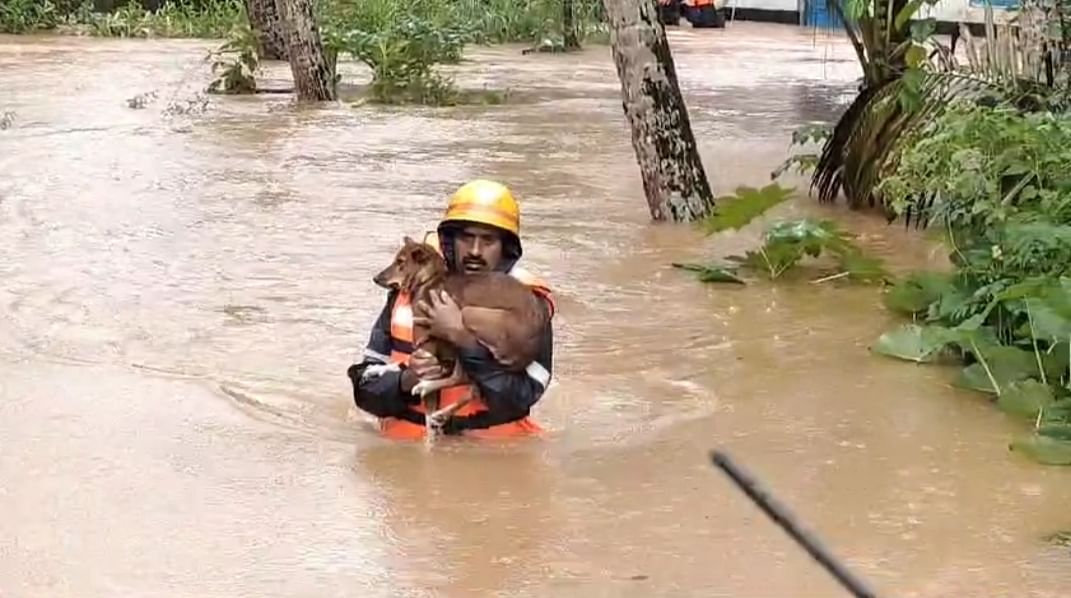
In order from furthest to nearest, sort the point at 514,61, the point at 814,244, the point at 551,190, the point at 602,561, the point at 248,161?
the point at 514,61 < the point at 248,161 < the point at 551,190 < the point at 814,244 < the point at 602,561

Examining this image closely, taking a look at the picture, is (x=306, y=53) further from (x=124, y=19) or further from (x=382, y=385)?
(x=124, y=19)

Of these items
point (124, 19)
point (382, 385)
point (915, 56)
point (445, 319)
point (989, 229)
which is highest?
point (915, 56)

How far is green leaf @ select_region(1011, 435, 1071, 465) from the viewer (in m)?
5.48

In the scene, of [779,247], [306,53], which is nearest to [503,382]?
[779,247]

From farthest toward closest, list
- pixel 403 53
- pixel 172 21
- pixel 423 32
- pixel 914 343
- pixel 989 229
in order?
pixel 172 21, pixel 423 32, pixel 403 53, pixel 989 229, pixel 914 343

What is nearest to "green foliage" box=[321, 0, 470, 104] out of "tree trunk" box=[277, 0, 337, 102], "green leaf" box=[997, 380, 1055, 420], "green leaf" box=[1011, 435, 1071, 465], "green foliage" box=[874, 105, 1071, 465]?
"tree trunk" box=[277, 0, 337, 102]

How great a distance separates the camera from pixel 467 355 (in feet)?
17.9

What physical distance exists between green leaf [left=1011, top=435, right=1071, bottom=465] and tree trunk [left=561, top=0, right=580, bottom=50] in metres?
22.4

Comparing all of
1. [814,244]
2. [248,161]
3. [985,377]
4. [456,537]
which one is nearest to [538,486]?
[456,537]

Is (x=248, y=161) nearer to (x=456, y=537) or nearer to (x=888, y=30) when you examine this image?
(x=888, y=30)

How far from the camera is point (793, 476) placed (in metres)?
5.37

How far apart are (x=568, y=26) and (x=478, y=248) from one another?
22433mm

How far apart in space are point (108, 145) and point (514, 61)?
1186 cm

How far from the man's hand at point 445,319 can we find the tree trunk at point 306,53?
12887 mm
